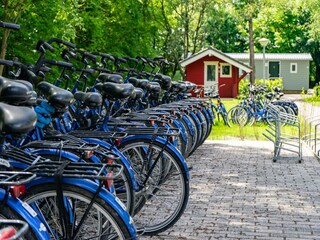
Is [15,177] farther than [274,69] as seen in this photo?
A: No

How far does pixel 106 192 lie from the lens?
368 centimetres

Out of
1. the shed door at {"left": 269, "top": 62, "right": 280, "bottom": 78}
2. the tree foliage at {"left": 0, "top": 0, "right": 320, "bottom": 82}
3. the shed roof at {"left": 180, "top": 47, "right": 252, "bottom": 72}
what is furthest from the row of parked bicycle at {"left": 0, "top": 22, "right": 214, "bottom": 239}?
the shed door at {"left": 269, "top": 62, "right": 280, "bottom": 78}

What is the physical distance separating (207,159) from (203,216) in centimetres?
427

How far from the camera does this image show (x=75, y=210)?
3771 millimetres

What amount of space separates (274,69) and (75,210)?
5095 cm

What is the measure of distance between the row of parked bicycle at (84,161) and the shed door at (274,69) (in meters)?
46.1

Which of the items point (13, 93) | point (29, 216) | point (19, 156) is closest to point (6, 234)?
point (29, 216)

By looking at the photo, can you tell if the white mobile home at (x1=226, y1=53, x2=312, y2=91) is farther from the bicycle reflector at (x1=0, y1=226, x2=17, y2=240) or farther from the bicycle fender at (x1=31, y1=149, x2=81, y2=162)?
the bicycle reflector at (x1=0, y1=226, x2=17, y2=240)

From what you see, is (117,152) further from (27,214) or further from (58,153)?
(27,214)

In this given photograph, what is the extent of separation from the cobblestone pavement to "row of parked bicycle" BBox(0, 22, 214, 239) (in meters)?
0.44

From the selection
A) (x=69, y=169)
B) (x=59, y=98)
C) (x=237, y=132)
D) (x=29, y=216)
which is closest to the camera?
Answer: (x=29, y=216)

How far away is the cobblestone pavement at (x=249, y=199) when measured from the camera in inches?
233

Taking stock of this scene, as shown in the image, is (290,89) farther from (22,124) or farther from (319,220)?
(22,124)

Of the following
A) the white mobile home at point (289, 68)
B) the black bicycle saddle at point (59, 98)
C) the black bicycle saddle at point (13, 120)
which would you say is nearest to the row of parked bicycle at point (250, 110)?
the black bicycle saddle at point (59, 98)
